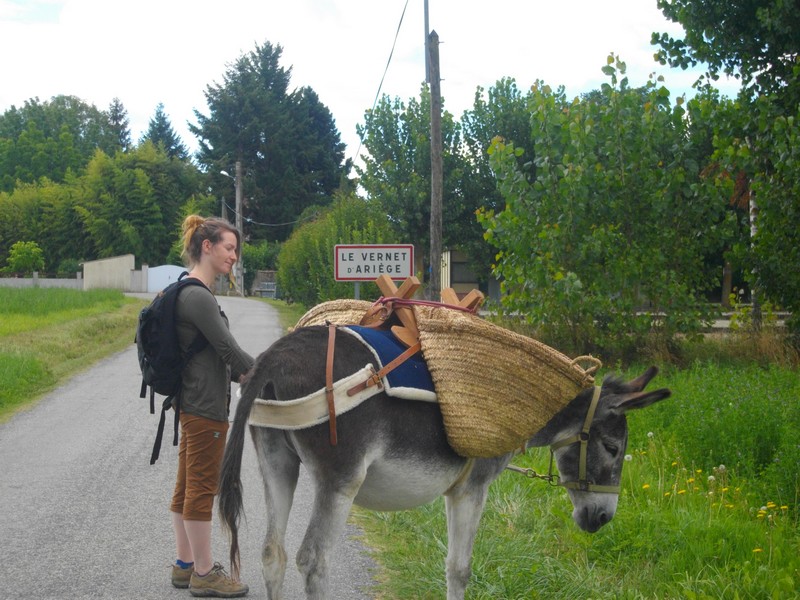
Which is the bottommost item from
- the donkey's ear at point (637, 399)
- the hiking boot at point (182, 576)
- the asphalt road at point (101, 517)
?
the asphalt road at point (101, 517)

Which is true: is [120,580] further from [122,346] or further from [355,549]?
[122,346]

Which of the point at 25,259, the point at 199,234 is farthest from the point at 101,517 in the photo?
the point at 25,259

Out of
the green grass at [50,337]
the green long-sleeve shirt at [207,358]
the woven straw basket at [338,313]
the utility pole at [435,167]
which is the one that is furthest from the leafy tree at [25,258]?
the woven straw basket at [338,313]

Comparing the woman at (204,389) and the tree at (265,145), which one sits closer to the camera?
the woman at (204,389)

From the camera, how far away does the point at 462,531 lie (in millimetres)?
4672

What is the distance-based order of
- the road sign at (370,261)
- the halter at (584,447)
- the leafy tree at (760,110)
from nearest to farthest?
1. the halter at (584,447)
2. the leafy tree at (760,110)
3. the road sign at (370,261)

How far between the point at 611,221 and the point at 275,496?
11460 mm

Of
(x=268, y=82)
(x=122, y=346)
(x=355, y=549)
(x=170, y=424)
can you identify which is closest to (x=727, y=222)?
(x=170, y=424)

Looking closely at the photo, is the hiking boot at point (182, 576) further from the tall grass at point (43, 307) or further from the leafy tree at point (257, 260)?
the leafy tree at point (257, 260)

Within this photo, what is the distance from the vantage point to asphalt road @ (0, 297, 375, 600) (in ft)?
18.4

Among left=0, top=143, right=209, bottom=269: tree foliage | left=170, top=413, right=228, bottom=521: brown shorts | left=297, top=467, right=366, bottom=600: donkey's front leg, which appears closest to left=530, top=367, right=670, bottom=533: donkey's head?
left=297, top=467, right=366, bottom=600: donkey's front leg

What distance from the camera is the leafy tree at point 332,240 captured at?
2506cm

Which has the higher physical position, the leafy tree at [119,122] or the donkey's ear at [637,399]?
the leafy tree at [119,122]

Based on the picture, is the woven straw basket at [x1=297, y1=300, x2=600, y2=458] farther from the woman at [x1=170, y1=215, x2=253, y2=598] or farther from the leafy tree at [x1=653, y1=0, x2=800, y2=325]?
the leafy tree at [x1=653, y1=0, x2=800, y2=325]
